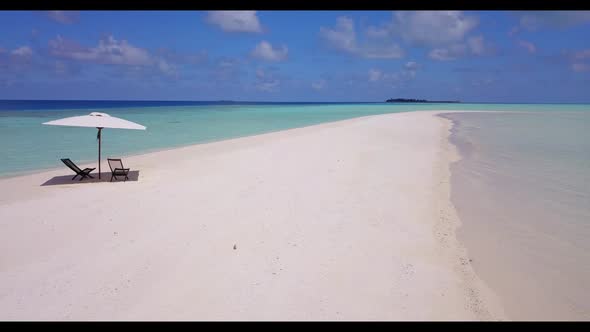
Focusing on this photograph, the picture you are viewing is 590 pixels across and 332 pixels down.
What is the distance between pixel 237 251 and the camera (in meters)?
4.31

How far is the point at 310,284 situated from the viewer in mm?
3580

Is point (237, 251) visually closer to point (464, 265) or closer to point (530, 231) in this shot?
point (464, 265)

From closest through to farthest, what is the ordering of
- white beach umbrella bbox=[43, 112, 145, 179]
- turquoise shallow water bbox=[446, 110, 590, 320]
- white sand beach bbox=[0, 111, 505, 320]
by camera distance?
white sand beach bbox=[0, 111, 505, 320] < turquoise shallow water bbox=[446, 110, 590, 320] < white beach umbrella bbox=[43, 112, 145, 179]

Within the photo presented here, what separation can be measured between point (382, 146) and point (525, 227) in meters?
8.54

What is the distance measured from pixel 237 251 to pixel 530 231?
4.16 meters

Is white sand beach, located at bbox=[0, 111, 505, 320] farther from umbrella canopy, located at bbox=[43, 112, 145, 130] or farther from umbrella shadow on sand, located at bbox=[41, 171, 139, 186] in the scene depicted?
umbrella canopy, located at bbox=[43, 112, 145, 130]

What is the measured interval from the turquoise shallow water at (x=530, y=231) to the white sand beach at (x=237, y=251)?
0.94 ft

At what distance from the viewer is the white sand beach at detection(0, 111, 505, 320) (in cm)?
322

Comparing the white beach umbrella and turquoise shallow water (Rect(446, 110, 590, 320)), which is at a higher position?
the white beach umbrella

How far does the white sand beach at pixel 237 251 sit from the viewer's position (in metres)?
3.22

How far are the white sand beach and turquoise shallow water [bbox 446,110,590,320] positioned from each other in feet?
0.94

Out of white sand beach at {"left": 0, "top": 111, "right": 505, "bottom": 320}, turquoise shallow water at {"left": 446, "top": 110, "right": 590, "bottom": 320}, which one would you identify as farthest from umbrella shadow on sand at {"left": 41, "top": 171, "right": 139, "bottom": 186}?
turquoise shallow water at {"left": 446, "top": 110, "right": 590, "bottom": 320}

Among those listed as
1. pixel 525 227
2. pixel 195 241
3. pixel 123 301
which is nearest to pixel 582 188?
pixel 525 227

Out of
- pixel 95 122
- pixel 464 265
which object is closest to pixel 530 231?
pixel 464 265
